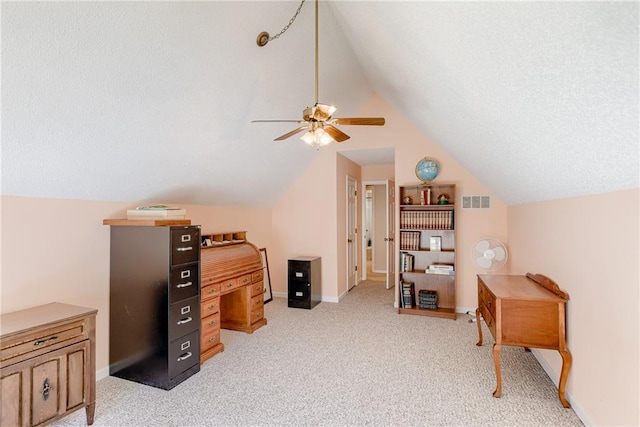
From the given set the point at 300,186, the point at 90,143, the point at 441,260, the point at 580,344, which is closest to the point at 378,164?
the point at 300,186

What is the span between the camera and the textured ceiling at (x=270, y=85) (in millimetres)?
1287

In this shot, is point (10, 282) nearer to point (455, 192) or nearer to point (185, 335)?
point (185, 335)

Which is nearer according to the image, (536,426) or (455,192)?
(536,426)

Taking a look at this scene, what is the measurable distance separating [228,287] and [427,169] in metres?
3.16

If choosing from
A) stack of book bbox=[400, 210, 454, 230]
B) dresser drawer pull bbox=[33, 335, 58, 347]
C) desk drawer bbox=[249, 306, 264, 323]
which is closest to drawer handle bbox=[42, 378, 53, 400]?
dresser drawer pull bbox=[33, 335, 58, 347]

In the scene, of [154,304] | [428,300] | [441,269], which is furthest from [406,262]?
[154,304]

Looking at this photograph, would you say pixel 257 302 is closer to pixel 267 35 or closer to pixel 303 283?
pixel 303 283

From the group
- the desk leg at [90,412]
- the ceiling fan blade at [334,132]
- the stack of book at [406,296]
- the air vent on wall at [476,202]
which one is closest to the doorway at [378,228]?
the stack of book at [406,296]

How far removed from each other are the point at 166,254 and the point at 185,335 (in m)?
0.76

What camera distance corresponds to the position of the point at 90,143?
2.20 meters

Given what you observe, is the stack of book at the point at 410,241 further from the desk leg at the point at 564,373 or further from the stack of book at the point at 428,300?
the desk leg at the point at 564,373

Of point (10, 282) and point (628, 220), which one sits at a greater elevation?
point (628, 220)

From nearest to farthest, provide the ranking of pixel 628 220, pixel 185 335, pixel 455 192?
pixel 628 220
pixel 185 335
pixel 455 192

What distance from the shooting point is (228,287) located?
11.4 feet
